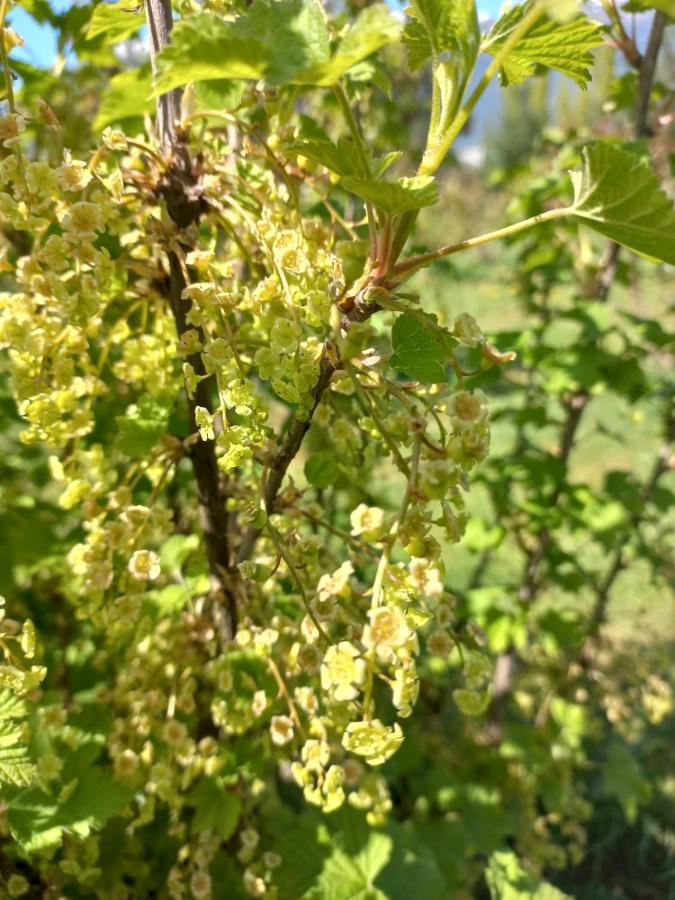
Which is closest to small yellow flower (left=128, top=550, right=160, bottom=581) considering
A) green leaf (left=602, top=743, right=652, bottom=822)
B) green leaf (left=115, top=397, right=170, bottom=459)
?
green leaf (left=115, top=397, right=170, bottom=459)

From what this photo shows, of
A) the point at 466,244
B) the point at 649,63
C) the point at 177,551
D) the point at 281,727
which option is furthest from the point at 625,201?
the point at 649,63

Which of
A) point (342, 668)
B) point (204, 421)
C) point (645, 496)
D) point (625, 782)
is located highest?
point (204, 421)

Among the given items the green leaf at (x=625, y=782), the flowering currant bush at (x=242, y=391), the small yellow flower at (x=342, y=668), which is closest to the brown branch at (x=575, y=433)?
the green leaf at (x=625, y=782)

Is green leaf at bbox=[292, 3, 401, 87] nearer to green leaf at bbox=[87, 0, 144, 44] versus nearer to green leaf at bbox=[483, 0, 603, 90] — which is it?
green leaf at bbox=[483, 0, 603, 90]

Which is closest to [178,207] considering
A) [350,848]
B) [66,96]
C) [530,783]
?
[350,848]

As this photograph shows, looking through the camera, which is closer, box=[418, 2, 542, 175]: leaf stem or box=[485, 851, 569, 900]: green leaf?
box=[418, 2, 542, 175]: leaf stem

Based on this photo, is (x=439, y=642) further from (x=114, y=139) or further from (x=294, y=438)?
(x=114, y=139)

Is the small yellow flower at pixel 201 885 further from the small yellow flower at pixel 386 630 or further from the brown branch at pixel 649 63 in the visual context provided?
the brown branch at pixel 649 63
